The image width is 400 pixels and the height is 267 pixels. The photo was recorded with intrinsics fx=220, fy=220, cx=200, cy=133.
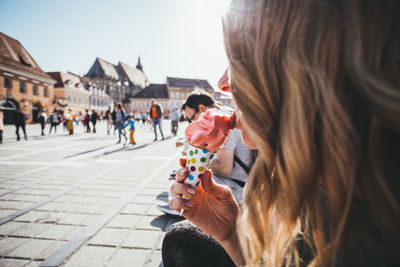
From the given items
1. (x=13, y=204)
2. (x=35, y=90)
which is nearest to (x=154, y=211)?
(x=13, y=204)

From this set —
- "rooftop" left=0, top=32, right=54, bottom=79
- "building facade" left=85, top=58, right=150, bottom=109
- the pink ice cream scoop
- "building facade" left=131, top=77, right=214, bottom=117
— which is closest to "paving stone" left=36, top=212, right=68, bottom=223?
Answer: the pink ice cream scoop

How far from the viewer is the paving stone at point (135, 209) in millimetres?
3223

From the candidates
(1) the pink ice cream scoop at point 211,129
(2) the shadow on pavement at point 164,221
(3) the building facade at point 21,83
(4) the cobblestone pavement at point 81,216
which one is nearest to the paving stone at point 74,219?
(4) the cobblestone pavement at point 81,216

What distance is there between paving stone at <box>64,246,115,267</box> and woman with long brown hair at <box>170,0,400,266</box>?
1935 mm

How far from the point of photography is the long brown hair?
1.63ft

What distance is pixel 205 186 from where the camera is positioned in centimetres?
116

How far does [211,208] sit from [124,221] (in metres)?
2.16

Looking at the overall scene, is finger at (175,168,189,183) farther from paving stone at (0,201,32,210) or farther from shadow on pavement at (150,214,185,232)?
paving stone at (0,201,32,210)

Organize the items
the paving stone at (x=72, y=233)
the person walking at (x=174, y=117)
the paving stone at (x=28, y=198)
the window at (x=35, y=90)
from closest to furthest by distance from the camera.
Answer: the paving stone at (x=72, y=233)
the paving stone at (x=28, y=198)
the person walking at (x=174, y=117)
the window at (x=35, y=90)

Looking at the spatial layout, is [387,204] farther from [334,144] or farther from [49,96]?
[49,96]

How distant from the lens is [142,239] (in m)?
2.51

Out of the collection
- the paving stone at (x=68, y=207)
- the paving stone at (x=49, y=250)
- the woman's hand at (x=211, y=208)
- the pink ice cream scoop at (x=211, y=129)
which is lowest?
the paving stone at (x=68, y=207)

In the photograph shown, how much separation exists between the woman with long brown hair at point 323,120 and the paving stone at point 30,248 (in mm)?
2485

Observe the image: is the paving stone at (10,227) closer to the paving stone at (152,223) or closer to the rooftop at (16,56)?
the paving stone at (152,223)
